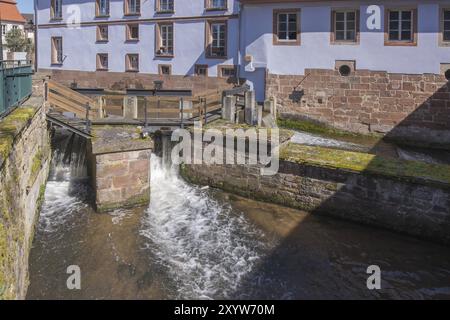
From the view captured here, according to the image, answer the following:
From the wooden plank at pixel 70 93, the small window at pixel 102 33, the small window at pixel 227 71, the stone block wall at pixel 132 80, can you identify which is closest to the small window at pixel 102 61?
the stone block wall at pixel 132 80

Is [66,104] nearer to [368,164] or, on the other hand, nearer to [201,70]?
[368,164]

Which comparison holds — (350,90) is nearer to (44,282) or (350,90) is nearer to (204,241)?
(204,241)

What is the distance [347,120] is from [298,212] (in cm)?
964

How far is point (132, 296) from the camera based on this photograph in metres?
6.74

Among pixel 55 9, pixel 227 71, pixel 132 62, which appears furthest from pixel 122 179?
pixel 55 9

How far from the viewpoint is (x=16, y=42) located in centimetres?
4412

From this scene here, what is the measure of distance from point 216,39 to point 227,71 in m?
1.87

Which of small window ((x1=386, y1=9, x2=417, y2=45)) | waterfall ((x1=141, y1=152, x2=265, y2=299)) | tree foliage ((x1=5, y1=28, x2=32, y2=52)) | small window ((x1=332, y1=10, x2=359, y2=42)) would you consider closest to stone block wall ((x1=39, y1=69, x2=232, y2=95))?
small window ((x1=332, y1=10, x2=359, y2=42))

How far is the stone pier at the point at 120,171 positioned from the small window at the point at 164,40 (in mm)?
14927

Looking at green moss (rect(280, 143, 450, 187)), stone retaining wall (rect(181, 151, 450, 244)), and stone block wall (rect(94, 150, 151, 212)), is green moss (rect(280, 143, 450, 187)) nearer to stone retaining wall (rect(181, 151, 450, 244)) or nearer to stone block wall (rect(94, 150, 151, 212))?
stone retaining wall (rect(181, 151, 450, 244))

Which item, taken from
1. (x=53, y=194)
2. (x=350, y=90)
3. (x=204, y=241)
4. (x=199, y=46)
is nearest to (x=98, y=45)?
(x=199, y=46)

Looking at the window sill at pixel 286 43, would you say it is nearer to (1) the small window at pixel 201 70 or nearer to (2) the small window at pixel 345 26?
(2) the small window at pixel 345 26

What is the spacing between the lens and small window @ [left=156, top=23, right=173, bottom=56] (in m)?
24.7

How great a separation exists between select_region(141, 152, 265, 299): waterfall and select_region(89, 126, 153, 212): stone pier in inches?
21.6
